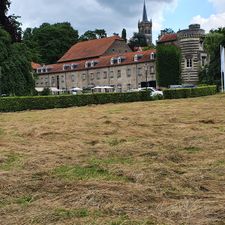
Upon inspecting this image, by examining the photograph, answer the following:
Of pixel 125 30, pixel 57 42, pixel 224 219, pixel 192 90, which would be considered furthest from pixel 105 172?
pixel 125 30

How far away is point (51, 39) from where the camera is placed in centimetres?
9275

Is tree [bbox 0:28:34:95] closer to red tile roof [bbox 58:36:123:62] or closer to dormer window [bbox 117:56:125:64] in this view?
dormer window [bbox 117:56:125:64]

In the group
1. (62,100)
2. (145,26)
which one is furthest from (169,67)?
(145,26)

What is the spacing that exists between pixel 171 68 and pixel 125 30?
59.5 m

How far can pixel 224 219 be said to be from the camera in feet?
14.8

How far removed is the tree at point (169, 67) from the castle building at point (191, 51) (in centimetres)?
83

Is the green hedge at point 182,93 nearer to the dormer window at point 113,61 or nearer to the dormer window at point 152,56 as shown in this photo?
the dormer window at point 152,56

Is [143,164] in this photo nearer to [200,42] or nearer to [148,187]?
[148,187]

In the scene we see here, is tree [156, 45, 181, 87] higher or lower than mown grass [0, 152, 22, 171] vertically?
higher

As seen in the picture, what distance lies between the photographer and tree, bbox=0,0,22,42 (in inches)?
1625

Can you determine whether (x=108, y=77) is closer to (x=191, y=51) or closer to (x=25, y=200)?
(x=191, y=51)

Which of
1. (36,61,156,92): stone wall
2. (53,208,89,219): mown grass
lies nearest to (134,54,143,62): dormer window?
(36,61,156,92): stone wall

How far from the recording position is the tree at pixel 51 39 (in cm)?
9205

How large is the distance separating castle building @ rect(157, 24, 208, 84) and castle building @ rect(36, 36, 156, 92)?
553 centimetres
